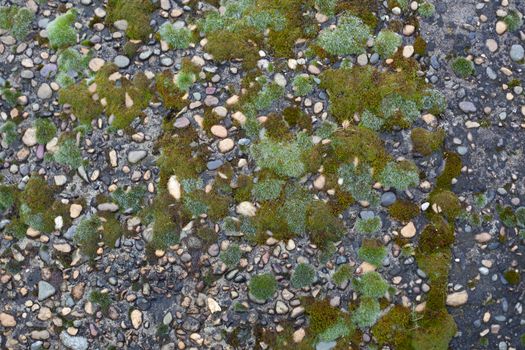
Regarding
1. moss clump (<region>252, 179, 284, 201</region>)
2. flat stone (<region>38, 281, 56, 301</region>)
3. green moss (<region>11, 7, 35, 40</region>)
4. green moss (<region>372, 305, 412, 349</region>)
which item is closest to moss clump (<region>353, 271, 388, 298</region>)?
green moss (<region>372, 305, 412, 349</region>)

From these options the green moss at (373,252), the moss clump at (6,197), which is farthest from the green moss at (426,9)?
the moss clump at (6,197)

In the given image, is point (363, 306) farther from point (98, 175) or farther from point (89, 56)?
point (89, 56)

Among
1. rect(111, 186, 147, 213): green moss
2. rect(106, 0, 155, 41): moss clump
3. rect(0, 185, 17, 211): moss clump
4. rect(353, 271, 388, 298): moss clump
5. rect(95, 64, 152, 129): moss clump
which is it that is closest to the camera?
rect(353, 271, 388, 298): moss clump

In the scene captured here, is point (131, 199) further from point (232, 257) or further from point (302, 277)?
point (302, 277)

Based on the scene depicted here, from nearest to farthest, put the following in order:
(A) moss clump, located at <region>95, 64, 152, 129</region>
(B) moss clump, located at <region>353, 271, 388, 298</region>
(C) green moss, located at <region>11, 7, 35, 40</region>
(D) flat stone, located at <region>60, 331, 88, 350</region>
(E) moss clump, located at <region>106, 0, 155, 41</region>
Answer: (B) moss clump, located at <region>353, 271, 388, 298</region> → (D) flat stone, located at <region>60, 331, 88, 350</region> → (A) moss clump, located at <region>95, 64, 152, 129</region> → (E) moss clump, located at <region>106, 0, 155, 41</region> → (C) green moss, located at <region>11, 7, 35, 40</region>

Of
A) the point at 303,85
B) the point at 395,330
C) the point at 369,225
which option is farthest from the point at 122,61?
the point at 395,330

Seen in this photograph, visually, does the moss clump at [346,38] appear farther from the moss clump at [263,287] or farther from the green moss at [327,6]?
the moss clump at [263,287]

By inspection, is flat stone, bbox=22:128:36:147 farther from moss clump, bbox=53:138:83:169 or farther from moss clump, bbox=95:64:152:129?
moss clump, bbox=95:64:152:129

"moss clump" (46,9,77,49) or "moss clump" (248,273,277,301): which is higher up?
"moss clump" (46,9,77,49)
